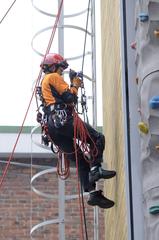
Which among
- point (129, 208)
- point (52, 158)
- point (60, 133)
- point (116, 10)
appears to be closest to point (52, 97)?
point (60, 133)

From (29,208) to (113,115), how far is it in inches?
264

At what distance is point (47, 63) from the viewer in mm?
9297

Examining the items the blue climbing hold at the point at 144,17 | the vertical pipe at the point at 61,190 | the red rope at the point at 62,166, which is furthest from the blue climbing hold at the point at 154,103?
the vertical pipe at the point at 61,190

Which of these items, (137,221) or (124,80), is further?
(124,80)

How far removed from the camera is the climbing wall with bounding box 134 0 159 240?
269 inches

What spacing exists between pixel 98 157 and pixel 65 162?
31.6 inches

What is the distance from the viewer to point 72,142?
9.10 m

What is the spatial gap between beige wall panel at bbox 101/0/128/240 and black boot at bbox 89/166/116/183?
11 centimetres

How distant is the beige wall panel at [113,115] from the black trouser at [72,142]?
0.21 metres

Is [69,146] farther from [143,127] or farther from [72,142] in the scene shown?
[143,127]

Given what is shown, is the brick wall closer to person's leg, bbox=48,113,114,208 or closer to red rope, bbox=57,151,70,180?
red rope, bbox=57,151,70,180

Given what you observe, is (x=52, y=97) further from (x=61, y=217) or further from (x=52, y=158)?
(x=52, y=158)

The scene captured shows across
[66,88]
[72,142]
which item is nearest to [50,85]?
[66,88]

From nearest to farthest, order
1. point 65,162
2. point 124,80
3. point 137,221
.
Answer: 1. point 137,221
2. point 124,80
3. point 65,162
